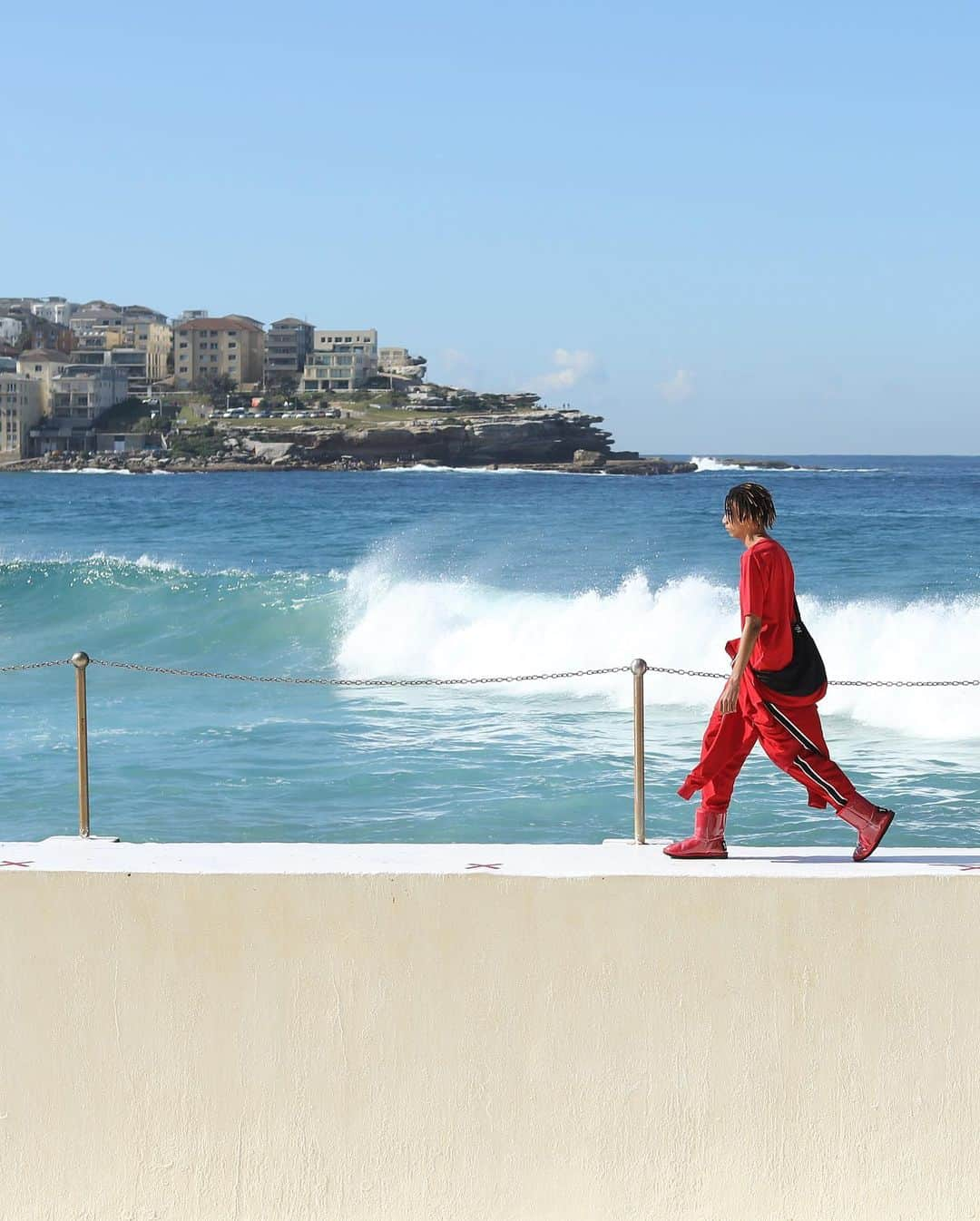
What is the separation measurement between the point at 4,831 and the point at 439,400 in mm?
160062

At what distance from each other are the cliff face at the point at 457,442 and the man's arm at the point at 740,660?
139m

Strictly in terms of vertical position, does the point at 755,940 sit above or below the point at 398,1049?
above

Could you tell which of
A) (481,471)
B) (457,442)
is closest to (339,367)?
(457,442)

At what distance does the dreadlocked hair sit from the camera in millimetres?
4613

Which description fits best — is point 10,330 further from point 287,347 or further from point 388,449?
point 388,449

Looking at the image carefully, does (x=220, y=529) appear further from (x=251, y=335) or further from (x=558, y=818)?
(x=251, y=335)

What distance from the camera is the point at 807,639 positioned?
458 cm

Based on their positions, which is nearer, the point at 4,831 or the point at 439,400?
the point at 4,831

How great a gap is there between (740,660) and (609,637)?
1483 centimetres

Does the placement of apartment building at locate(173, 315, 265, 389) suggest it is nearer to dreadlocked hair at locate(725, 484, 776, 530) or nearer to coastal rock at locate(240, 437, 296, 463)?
coastal rock at locate(240, 437, 296, 463)

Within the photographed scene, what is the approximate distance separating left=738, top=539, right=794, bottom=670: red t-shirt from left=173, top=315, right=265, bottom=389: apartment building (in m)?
179

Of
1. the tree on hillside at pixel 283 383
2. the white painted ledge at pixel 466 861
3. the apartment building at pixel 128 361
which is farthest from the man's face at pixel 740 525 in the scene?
the tree on hillside at pixel 283 383

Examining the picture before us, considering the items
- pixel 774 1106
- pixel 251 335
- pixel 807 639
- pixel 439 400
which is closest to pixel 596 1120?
Result: pixel 774 1106

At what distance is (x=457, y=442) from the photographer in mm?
147875
